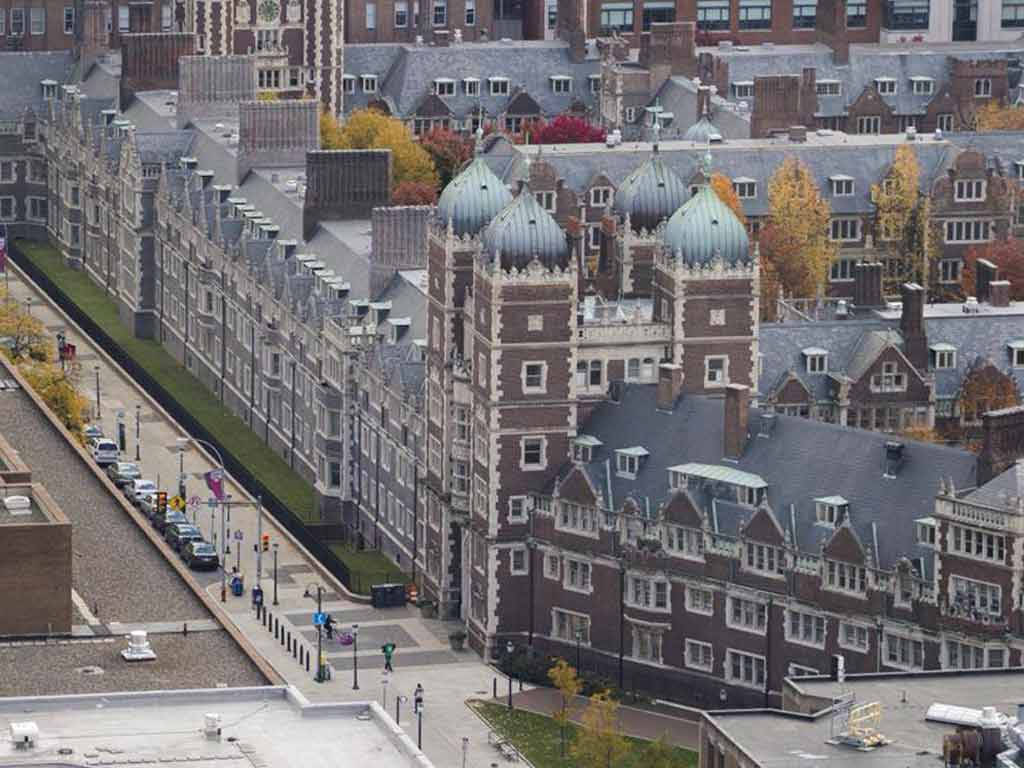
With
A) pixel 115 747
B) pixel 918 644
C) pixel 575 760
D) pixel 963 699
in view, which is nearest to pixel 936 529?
pixel 918 644

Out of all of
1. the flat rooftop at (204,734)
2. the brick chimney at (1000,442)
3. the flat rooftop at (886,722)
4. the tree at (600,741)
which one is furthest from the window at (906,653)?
the flat rooftop at (204,734)

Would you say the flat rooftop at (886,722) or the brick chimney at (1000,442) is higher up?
the brick chimney at (1000,442)

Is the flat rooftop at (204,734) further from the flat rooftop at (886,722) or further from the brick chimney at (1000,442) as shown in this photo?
the brick chimney at (1000,442)

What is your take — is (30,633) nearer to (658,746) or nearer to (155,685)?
(155,685)

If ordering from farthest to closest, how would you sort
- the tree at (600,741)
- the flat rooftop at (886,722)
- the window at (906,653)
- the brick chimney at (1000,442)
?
the window at (906,653)
the brick chimney at (1000,442)
the tree at (600,741)
the flat rooftop at (886,722)

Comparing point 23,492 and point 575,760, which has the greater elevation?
point 23,492

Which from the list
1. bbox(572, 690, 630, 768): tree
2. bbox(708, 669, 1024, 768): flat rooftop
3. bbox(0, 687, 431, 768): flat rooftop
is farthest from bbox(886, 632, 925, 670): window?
bbox(0, 687, 431, 768): flat rooftop

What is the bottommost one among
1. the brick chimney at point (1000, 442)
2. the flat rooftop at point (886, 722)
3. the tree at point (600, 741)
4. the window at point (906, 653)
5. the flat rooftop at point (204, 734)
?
the tree at point (600, 741)

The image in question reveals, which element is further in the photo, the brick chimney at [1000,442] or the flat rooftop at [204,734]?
the brick chimney at [1000,442]
